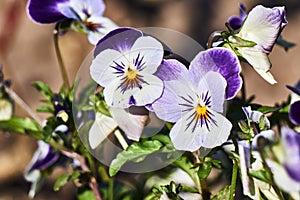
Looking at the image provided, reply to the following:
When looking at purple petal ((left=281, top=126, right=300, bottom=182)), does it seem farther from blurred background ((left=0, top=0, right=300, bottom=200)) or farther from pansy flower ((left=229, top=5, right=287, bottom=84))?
blurred background ((left=0, top=0, right=300, bottom=200))

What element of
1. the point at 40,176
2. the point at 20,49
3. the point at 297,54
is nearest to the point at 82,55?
the point at 20,49

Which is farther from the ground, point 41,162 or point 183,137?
point 183,137

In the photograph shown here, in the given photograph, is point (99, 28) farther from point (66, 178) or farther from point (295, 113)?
point (295, 113)

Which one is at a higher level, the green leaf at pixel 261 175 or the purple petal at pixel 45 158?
the green leaf at pixel 261 175

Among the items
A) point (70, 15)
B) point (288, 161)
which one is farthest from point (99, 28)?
point (288, 161)

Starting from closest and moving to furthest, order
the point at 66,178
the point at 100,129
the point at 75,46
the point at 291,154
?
the point at 291,154, the point at 100,129, the point at 66,178, the point at 75,46

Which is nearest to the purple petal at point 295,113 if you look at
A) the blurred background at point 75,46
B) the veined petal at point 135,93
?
the veined petal at point 135,93

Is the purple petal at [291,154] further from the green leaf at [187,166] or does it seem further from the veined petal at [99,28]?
the veined petal at [99,28]

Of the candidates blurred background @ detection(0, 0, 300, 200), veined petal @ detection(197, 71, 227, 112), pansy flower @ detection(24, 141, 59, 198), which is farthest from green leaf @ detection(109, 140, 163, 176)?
blurred background @ detection(0, 0, 300, 200)
